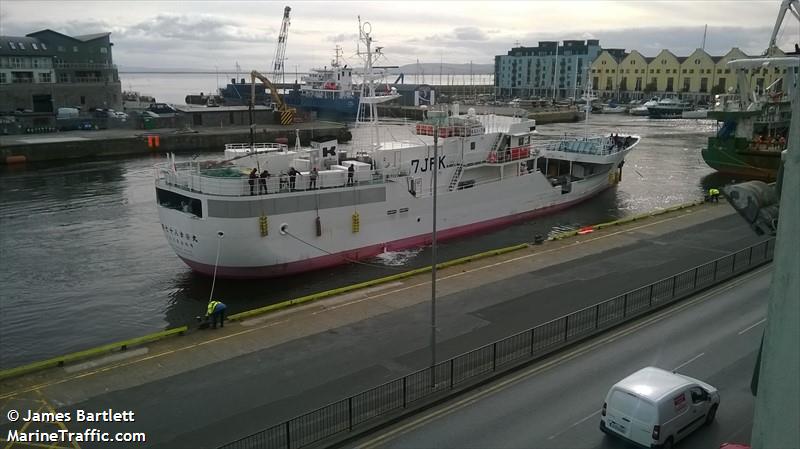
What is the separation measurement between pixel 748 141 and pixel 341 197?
45631 mm

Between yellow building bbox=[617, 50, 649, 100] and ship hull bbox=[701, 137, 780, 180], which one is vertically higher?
yellow building bbox=[617, 50, 649, 100]

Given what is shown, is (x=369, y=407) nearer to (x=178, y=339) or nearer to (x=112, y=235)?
(x=178, y=339)

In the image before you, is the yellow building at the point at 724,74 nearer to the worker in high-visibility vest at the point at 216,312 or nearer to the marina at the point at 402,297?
the marina at the point at 402,297

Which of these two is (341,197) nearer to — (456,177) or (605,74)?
(456,177)

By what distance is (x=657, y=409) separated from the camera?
11672mm

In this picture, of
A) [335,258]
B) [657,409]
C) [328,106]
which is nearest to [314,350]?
[657,409]

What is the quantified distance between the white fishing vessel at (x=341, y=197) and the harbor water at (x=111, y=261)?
43.6 inches

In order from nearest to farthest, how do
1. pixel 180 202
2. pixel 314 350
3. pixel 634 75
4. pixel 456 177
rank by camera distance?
pixel 314 350, pixel 180 202, pixel 456 177, pixel 634 75

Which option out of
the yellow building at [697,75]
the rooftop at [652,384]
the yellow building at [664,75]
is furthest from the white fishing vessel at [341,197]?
the yellow building at [697,75]

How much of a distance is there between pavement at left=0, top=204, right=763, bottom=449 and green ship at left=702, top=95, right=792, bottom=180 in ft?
112

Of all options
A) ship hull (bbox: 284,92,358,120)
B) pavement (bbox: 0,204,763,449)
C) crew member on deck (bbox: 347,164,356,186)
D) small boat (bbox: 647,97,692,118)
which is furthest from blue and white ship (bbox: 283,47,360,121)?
pavement (bbox: 0,204,763,449)

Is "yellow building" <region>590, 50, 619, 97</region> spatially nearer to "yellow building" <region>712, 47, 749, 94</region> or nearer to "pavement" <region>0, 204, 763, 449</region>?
"yellow building" <region>712, 47, 749, 94</region>

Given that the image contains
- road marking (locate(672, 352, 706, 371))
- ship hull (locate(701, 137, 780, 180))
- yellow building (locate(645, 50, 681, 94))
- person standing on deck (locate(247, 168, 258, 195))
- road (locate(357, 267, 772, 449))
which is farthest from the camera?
yellow building (locate(645, 50, 681, 94))

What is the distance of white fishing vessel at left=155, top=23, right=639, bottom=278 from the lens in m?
24.8
